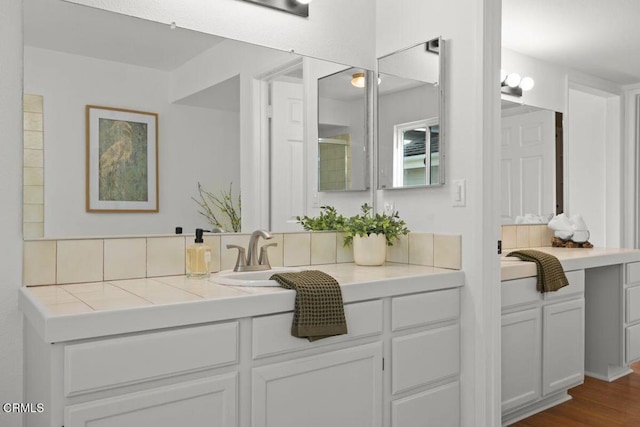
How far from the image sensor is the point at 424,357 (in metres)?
2.05

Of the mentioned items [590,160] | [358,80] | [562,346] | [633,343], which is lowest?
[633,343]

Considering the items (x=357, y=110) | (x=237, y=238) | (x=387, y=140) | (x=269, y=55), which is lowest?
(x=237, y=238)

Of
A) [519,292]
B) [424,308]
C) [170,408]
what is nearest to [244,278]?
[170,408]

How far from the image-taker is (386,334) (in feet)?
6.29

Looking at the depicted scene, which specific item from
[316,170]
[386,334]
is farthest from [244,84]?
[386,334]

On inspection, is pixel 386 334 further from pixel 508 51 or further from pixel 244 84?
pixel 508 51

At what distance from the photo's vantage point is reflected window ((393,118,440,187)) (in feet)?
7.75

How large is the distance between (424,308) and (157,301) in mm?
1090

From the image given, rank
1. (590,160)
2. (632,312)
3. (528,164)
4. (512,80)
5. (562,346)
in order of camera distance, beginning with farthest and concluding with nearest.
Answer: (590,160)
(528,164)
(512,80)
(632,312)
(562,346)

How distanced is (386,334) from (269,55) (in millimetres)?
1351

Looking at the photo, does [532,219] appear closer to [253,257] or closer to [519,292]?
[519,292]

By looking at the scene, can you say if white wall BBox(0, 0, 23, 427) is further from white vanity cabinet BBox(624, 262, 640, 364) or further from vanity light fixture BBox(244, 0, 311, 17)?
white vanity cabinet BBox(624, 262, 640, 364)

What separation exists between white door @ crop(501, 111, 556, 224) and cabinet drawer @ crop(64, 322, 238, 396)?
8.99 ft

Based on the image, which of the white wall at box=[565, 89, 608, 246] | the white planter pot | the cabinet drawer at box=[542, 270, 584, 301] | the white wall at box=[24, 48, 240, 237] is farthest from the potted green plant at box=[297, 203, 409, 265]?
the white wall at box=[565, 89, 608, 246]
